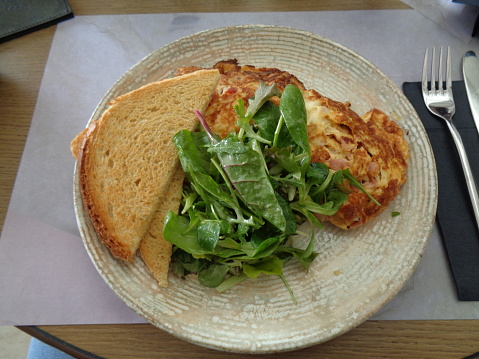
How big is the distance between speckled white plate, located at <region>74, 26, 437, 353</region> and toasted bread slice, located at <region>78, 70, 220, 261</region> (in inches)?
4.0

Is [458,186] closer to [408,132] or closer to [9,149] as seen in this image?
[408,132]

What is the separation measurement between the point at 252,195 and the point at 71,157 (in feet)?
3.49

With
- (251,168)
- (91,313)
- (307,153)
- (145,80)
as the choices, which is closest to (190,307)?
(91,313)

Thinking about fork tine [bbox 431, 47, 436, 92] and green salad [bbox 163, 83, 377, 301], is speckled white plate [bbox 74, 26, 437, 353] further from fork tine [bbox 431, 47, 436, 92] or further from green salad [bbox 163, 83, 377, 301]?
fork tine [bbox 431, 47, 436, 92]

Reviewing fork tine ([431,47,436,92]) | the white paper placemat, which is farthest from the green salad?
fork tine ([431,47,436,92])

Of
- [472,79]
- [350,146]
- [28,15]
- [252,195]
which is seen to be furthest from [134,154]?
[472,79]

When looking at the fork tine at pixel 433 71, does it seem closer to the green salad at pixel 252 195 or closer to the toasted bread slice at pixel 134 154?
the green salad at pixel 252 195

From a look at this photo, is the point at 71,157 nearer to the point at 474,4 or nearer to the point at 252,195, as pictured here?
the point at 252,195

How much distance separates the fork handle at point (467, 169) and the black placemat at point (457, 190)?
32 millimetres

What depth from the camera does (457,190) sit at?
1.84m

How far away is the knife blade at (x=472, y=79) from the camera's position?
6.54ft

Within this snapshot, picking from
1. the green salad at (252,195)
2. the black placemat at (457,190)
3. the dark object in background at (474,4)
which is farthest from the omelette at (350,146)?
the dark object in background at (474,4)

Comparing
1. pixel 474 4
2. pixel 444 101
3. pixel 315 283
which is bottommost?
pixel 315 283

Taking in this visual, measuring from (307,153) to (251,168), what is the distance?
0.75 ft
